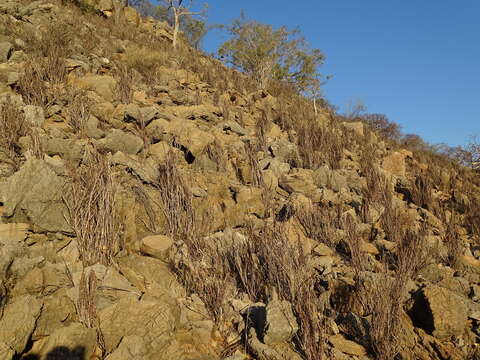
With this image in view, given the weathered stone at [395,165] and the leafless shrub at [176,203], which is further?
the weathered stone at [395,165]

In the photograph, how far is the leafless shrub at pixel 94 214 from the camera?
2076 mm

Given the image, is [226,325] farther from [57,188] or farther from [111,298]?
[57,188]

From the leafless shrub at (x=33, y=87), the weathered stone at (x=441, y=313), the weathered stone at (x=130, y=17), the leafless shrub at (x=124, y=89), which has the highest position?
the weathered stone at (x=130, y=17)

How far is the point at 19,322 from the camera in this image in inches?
58.0

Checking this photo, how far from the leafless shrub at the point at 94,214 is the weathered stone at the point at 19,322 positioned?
0.48 meters

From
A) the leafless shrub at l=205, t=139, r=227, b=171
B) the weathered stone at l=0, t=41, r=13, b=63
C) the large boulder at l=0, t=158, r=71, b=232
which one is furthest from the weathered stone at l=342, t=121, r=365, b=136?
the weathered stone at l=0, t=41, r=13, b=63

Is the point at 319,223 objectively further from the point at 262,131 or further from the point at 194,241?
the point at 262,131

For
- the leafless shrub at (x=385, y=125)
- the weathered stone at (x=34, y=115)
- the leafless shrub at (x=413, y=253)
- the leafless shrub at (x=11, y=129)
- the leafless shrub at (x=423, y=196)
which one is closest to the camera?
the leafless shrub at (x=413, y=253)

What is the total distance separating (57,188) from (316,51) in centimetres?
1530

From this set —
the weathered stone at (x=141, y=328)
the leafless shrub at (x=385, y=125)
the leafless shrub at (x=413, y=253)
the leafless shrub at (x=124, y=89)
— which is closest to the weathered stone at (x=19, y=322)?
the weathered stone at (x=141, y=328)

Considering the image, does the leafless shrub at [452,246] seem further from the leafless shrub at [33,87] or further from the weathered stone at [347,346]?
the leafless shrub at [33,87]

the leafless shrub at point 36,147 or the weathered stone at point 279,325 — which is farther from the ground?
the leafless shrub at point 36,147

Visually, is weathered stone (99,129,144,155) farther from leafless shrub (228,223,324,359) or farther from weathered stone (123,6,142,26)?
weathered stone (123,6,142,26)

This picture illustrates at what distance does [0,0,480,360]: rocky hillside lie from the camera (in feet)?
5.59
